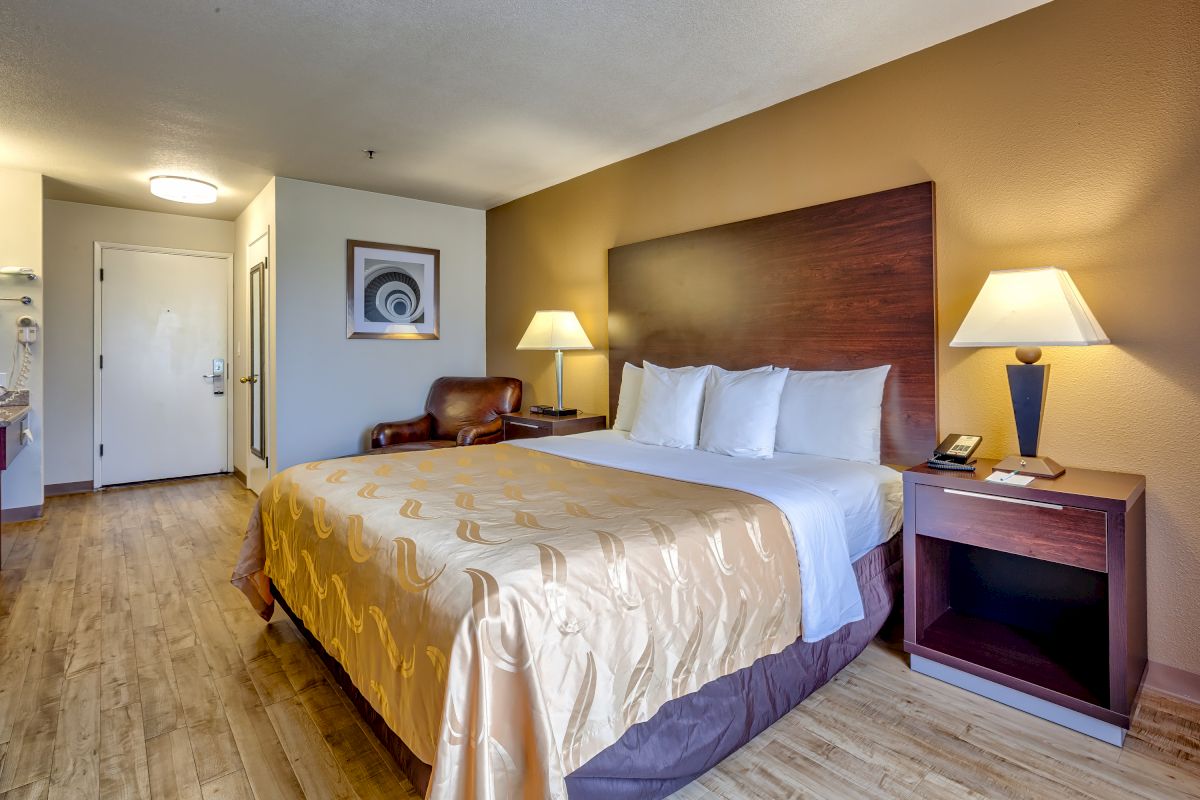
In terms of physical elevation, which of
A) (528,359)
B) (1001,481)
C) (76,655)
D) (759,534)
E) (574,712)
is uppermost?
(528,359)

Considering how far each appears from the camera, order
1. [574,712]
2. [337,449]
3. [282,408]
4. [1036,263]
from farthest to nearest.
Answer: [337,449]
[282,408]
[1036,263]
[574,712]

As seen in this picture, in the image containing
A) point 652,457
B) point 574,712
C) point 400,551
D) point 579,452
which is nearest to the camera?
point 574,712

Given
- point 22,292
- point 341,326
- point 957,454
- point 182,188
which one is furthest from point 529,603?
point 22,292

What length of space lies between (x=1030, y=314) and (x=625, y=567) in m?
1.62

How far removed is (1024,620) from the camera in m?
2.30

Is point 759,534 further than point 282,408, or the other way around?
point 282,408

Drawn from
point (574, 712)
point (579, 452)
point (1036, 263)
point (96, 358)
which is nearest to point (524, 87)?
point (579, 452)

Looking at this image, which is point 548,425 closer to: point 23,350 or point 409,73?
point 409,73

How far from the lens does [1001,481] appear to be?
1.92 m

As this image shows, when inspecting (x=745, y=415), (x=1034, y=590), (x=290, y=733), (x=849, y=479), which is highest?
(x=745, y=415)

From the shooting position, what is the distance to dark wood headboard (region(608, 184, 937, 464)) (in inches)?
100

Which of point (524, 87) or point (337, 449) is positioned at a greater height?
point (524, 87)

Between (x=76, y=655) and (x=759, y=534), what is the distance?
264cm

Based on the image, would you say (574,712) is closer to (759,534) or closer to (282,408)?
(759,534)
